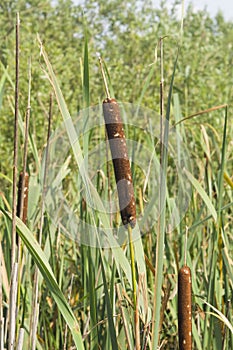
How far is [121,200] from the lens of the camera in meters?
0.81

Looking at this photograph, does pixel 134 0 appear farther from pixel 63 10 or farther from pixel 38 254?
pixel 38 254

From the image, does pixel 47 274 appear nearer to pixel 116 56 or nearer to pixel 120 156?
pixel 120 156

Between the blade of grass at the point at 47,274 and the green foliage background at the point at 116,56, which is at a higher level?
the green foliage background at the point at 116,56

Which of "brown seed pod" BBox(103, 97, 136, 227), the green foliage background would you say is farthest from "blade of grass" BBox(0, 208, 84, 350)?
the green foliage background

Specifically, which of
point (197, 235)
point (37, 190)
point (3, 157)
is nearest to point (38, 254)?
point (37, 190)

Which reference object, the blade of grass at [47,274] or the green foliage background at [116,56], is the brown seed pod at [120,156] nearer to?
the blade of grass at [47,274]

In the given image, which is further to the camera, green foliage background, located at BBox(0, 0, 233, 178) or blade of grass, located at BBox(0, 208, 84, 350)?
green foliage background, located at BBox(0, 0, 233, 178)

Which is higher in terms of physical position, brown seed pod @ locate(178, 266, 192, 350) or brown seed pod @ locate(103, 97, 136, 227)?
brown seed pod @ locate(103, 97, 136, 227)

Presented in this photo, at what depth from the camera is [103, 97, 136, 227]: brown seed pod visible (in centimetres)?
79

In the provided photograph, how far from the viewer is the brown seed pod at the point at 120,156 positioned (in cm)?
79

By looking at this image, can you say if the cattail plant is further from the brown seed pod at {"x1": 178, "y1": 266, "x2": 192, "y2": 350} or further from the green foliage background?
the green foliage background

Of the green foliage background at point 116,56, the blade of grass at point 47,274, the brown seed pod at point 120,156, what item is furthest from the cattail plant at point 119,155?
the green foliage background at point 116,56

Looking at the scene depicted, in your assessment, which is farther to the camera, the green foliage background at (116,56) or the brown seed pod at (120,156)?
the green foliage background at (116,56)

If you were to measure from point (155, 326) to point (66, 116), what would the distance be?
31 centimetres
